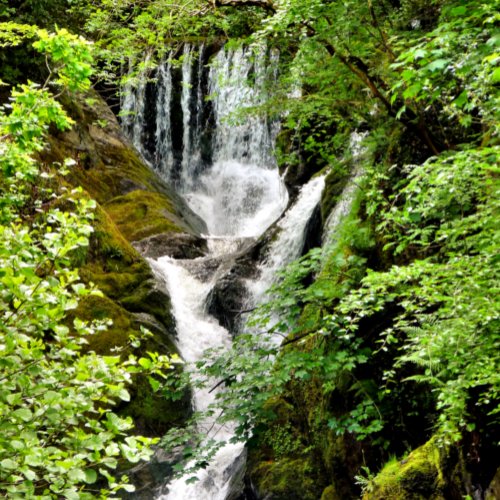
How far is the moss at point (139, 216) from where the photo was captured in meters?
15.1

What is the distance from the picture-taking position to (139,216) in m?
15.5

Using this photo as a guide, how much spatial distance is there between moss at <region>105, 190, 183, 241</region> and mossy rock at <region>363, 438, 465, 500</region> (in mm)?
11311

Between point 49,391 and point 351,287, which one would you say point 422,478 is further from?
point 49,391

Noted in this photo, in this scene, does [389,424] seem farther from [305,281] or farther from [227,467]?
[305,281]

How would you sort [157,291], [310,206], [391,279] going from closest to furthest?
1. [391,279]
2. [157,291]
3. [310,206]

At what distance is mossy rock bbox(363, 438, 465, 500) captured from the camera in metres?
4.29

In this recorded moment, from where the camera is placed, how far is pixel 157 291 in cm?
1180

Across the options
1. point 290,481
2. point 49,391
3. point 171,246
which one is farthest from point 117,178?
point 49,391

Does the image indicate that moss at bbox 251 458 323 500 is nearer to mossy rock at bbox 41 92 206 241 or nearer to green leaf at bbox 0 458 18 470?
green leaf at bbox 0 458 18 470

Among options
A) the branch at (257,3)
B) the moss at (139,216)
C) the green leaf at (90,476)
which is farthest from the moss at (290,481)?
the moss at (139,216)

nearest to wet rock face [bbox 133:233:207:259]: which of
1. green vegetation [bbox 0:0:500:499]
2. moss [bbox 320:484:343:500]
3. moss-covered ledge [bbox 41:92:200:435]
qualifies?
moss-covered ledge [bbox 41:92:200:435]

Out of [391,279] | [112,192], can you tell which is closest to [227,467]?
[391,279]

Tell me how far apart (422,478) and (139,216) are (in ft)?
40.5

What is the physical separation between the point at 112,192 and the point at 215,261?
12.2 ft
